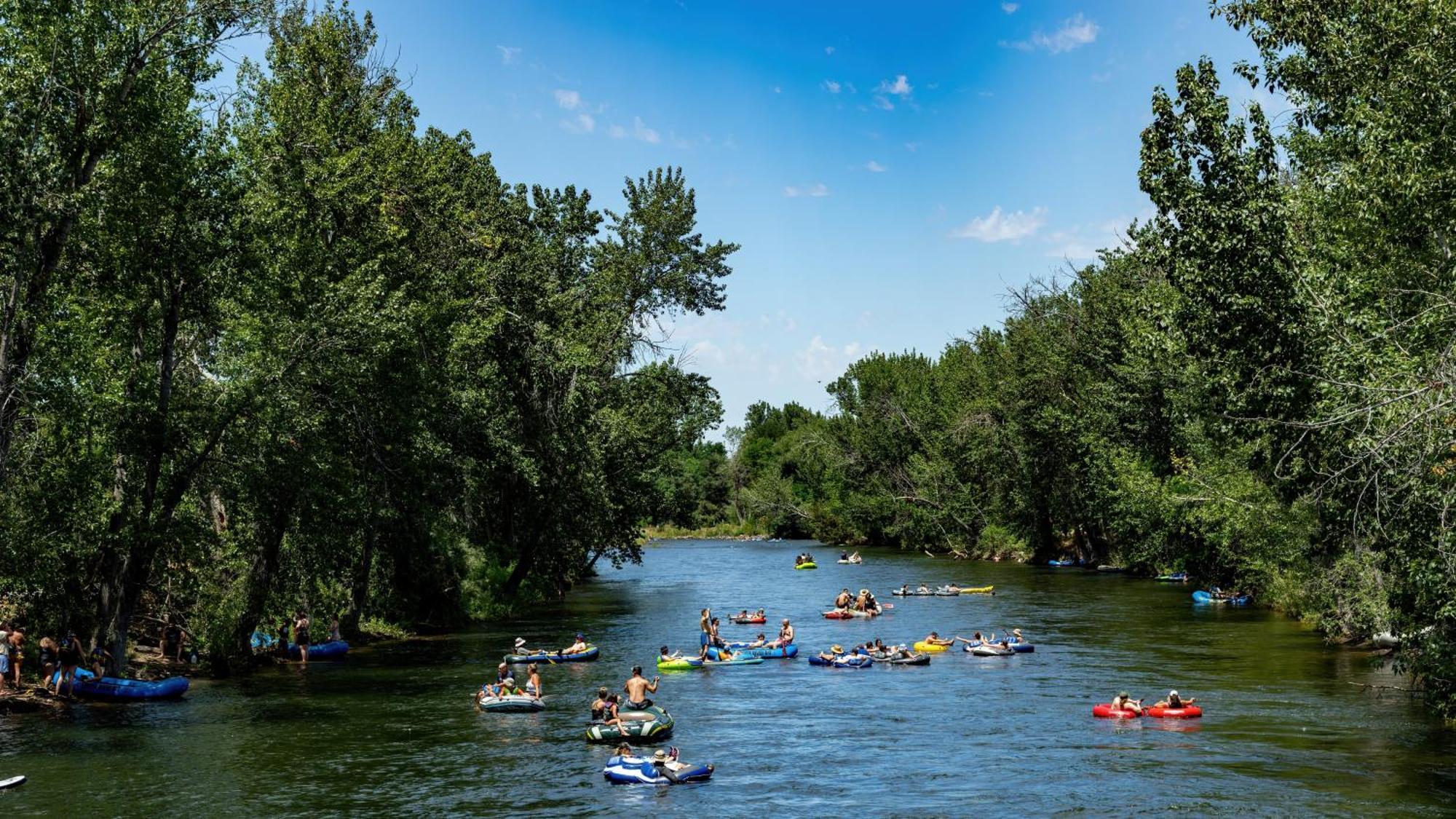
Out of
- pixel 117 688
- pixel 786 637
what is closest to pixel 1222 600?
pixel 786 637

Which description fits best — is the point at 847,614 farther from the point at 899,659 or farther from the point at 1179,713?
the point at 1179,713

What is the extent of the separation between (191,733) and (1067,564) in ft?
242

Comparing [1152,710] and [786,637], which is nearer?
[1152,710]

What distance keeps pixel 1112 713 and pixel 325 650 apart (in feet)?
90.2

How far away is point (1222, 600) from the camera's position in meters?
61.2

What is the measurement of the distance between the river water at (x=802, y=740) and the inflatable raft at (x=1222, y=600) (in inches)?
483

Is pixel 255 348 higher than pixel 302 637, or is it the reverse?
pixel 255 348

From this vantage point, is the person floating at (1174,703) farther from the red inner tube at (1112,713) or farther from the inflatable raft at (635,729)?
the inflatable raft at (635,729)

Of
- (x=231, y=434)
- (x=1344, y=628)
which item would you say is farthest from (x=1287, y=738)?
(x=231, y=434)

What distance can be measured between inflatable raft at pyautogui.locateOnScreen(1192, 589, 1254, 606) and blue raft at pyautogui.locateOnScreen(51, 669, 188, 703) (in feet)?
160

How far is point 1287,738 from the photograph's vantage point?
27.7m

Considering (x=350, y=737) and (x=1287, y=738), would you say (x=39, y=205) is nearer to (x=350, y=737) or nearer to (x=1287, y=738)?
(x=350, y=737)

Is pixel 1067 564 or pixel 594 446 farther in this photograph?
pixel 1067 564

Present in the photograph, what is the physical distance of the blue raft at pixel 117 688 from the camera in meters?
32.0
